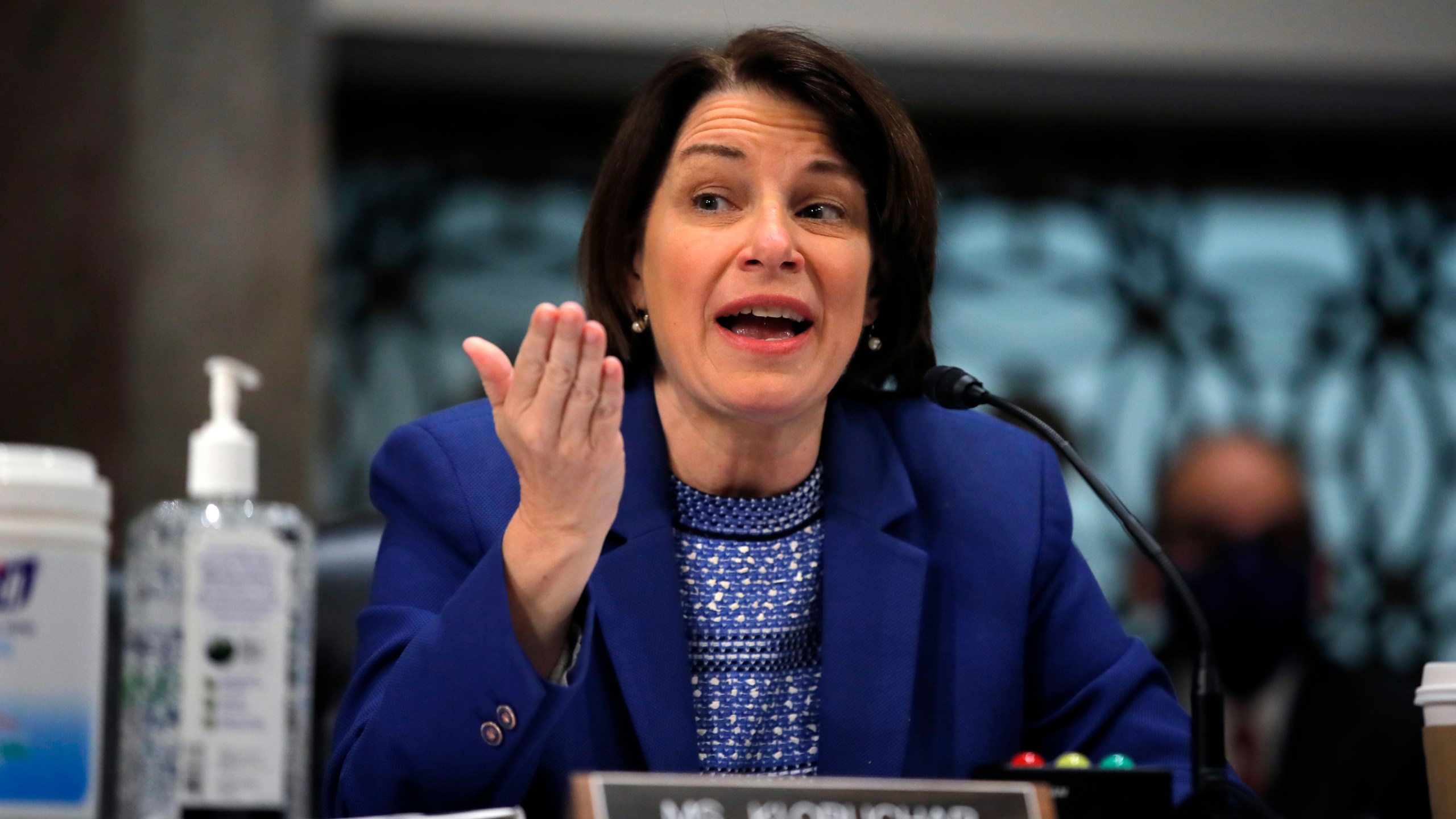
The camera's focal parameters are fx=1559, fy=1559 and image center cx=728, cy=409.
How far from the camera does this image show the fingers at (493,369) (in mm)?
1158

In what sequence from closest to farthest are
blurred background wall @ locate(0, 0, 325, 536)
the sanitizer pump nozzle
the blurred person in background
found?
the sanitizer pump nozzle
blurred background wall @ locate(0, 0, 325, 536)
the blurred person in background

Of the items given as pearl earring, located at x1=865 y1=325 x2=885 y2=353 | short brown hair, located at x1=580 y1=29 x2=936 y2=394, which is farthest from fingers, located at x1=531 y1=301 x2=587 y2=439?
pearl earring, located at x1=865 y1=325 x2=885 y2=353

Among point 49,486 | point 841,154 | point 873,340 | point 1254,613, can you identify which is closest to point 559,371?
point 49,486

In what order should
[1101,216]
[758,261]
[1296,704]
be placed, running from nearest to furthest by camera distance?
[758,261] < [1296,704] < [1101,216]

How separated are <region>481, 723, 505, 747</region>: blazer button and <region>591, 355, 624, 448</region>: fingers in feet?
0.74

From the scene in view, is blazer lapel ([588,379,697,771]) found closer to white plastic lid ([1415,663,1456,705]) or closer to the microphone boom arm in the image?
the microphone boom arm

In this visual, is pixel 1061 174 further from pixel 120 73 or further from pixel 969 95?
pixel 120 73

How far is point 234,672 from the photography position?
33.8 inches

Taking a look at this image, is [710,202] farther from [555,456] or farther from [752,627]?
[555,456]

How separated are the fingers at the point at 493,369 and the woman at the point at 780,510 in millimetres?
199

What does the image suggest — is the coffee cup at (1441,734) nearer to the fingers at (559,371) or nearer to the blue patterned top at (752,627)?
the blue patterned top at (752,627)

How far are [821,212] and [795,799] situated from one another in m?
0.88

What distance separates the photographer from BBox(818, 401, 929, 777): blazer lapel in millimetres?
1473

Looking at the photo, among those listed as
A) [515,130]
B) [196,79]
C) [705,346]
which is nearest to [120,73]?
[196,79]
